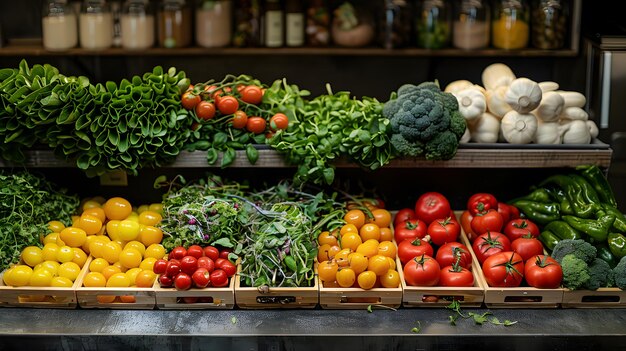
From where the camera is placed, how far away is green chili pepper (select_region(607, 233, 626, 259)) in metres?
3.89

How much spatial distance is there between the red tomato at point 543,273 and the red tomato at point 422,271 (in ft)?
1.37

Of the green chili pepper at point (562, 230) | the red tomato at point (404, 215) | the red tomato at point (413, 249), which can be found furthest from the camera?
the red tomato at point (404, 215)

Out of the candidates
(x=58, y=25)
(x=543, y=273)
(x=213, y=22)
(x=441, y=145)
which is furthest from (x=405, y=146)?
(x=58, y=25)

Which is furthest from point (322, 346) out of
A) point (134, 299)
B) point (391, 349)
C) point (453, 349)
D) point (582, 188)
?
point (582, 188)

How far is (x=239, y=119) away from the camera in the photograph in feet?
13.4

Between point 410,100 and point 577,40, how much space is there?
6.14ft

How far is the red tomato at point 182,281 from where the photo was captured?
365 centimetres

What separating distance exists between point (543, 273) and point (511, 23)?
2.09 meters

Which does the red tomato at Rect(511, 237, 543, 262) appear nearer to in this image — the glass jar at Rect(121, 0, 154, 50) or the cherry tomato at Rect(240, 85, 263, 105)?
the cherry tomato at Rect(240, 85, 263, 105)

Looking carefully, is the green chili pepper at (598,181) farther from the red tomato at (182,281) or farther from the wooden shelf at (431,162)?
the red tomato at (182,281)

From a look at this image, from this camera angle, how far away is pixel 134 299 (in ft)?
12.3

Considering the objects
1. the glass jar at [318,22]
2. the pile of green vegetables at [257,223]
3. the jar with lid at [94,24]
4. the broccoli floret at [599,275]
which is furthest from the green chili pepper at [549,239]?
the jar with lid at [94,24]

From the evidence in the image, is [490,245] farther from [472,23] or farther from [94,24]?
[94,24]

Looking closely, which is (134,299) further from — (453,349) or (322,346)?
(453,349)
